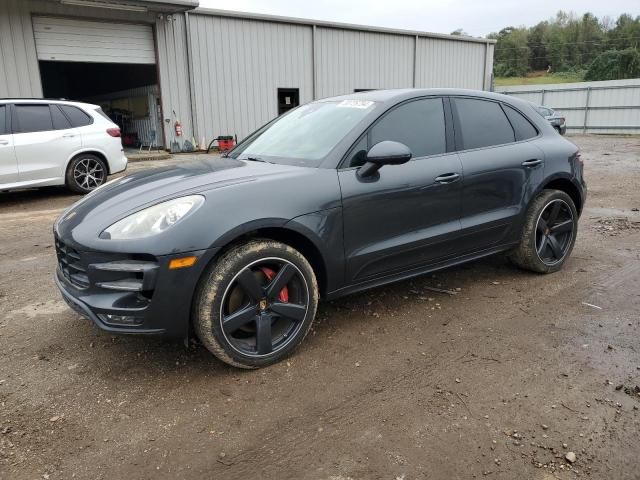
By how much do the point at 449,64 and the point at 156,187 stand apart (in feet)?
75.3

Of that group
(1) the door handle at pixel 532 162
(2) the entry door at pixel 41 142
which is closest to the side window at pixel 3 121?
(2) the entry door at pixel 41 142

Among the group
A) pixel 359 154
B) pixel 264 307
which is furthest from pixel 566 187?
pixel 264 307

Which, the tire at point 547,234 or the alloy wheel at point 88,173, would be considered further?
the alloy wheel at point 88,173

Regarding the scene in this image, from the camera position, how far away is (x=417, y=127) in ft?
12.4

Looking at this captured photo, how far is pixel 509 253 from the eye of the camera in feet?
15.0

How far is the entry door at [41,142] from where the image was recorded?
26.9 feet

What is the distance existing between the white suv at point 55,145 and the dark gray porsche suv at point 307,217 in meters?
5.70

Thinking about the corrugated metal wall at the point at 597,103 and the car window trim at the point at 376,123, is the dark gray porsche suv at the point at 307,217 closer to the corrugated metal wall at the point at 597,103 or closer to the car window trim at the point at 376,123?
the car window trim at the point at 376,123

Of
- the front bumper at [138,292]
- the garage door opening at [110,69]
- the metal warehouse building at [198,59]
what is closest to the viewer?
the front bumper at [138,292]

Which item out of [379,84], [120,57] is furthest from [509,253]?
[379,84]

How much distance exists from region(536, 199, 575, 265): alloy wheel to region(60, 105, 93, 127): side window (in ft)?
25.2

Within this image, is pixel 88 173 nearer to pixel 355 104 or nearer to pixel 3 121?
pixel 3 121

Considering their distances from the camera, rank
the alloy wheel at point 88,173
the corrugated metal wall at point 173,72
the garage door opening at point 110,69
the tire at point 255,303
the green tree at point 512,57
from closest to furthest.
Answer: the tire at point 255,303 < the alloy wheel at point 88,173 < the garage door opening at point 110,69 < the corrugated metal wall at point 173,72 < the green tree at point 512,57

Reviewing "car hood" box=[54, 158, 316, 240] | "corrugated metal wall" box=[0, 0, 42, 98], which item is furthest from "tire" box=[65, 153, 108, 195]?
Answer: "corrugated metal wall" box=[0, 0, 42, 98]
